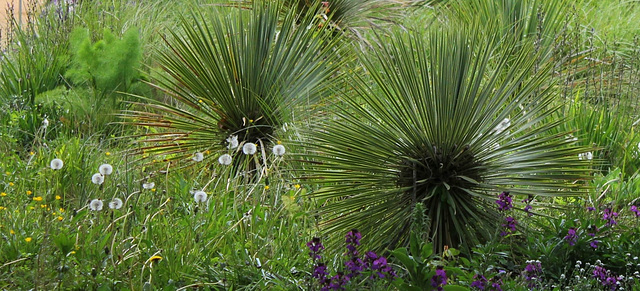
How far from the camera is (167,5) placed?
29.6 ft

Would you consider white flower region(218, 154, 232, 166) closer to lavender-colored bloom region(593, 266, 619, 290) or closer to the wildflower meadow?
the wildflower meadow

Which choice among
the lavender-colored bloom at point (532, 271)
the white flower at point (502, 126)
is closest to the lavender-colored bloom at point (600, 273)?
the lavender-colored bloom at point (532, 271)

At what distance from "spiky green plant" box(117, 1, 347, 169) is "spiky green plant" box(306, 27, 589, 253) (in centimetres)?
130

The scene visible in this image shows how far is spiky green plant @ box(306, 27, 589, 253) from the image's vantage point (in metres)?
3.55

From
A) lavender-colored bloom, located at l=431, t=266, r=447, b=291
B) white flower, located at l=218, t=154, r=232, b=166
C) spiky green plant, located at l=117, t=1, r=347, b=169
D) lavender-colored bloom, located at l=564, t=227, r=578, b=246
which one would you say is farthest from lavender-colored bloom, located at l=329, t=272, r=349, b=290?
spiky green plant, located at l=117, t=1, r=347, b=169

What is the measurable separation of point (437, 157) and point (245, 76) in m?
1.78

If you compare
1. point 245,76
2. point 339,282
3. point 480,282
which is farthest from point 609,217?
point 245,76

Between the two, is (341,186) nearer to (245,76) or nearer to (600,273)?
(600,273)

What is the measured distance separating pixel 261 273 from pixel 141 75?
3.48 metres

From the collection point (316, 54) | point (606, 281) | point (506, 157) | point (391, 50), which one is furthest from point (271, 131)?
point (606, 281)

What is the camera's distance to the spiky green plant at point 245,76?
16.3 feet

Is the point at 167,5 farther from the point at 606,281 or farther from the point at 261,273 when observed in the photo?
the point at 606,281

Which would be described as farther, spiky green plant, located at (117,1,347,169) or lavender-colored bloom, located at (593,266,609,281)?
spiky green plant, located at (117,1,347,169)

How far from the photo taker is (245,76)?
495 cm
